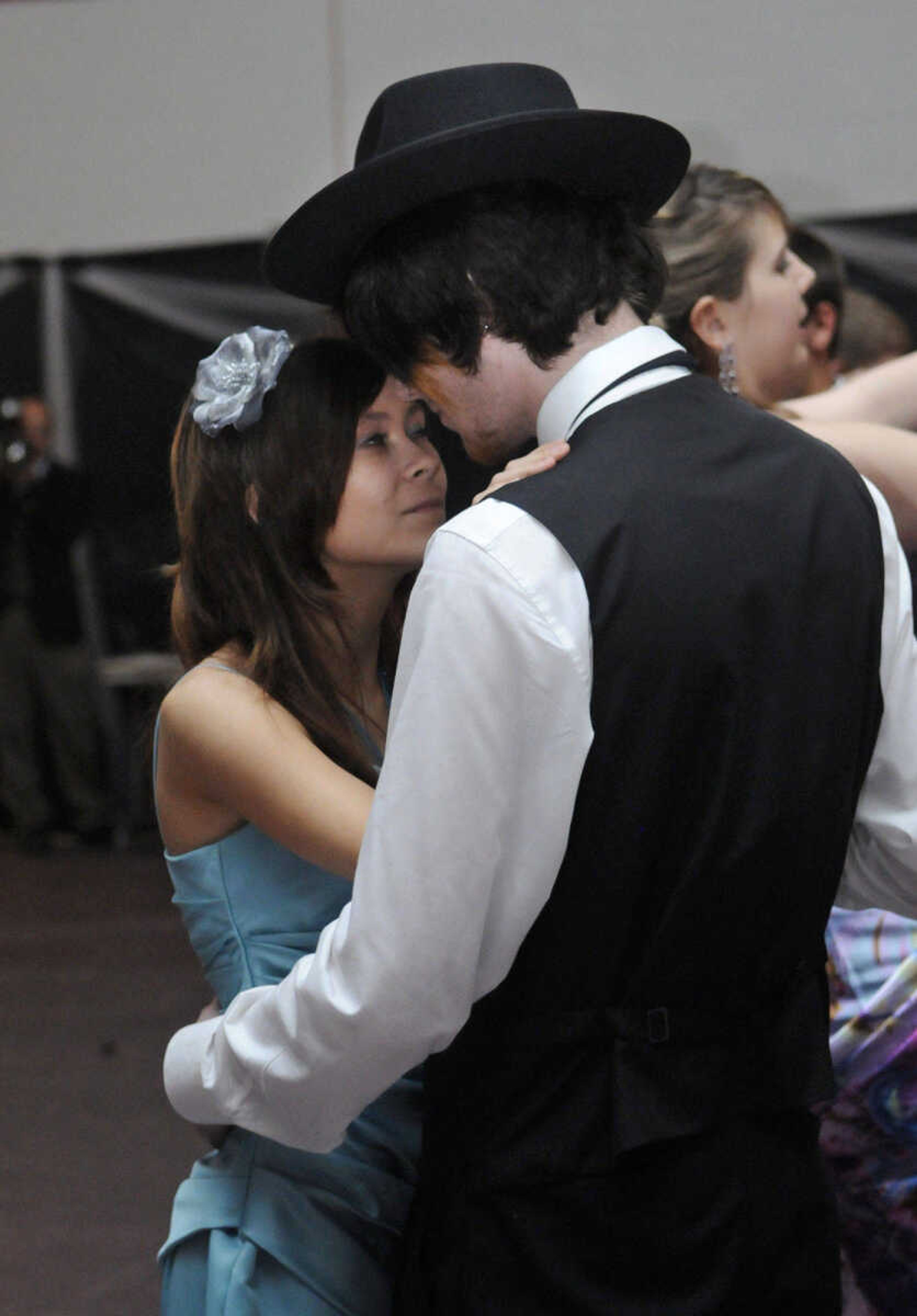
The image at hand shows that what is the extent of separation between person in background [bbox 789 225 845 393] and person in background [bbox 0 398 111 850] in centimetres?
436

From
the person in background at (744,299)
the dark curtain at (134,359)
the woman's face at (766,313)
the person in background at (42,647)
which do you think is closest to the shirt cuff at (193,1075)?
the person in background at (744,299)

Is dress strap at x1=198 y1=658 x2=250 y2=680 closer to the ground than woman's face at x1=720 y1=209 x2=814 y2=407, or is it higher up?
closer to the ground

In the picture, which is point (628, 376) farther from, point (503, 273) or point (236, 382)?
point (236, 382)

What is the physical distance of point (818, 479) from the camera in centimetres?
123

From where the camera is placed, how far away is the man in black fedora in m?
1.14

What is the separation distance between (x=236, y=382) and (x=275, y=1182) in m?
0.82

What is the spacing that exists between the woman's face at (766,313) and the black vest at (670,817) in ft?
2.47

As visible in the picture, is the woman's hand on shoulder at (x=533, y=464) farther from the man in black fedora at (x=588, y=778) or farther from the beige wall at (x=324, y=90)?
the beige wall at (x=324, y=90)

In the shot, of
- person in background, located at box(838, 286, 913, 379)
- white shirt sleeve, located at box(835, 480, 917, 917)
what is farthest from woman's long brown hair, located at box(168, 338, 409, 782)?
person in background, located at box(838, 286, 913, 379)

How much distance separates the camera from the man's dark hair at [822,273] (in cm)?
247

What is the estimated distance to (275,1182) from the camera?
61.4 inches

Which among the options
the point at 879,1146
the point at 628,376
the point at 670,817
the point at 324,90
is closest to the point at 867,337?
the point at 879,1146

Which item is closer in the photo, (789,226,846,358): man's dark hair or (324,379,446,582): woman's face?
(324,379,446,582): woman's face

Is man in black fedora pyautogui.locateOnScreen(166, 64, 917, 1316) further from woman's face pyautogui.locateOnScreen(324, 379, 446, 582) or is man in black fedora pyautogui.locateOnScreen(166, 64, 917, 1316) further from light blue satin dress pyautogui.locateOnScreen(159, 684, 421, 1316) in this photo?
woman's face pyautogui.locateOnScreen(324, 379, 446, 582)
